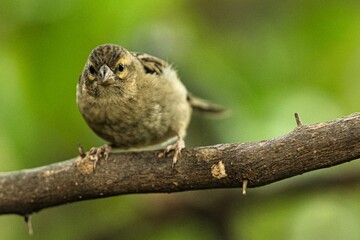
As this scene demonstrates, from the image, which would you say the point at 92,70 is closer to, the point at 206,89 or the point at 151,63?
the point at 151,63

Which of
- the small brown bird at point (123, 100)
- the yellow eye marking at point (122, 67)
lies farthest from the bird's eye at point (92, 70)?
the yellow eye marking at point (122, 67)

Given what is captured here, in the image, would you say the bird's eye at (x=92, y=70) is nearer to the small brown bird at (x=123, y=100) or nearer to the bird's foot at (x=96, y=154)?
the small brown bird at (x=123, y=100)

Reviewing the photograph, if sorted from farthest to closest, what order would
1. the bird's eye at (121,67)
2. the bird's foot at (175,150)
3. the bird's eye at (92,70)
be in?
the bird's eye at (121,67) < the bird's eye at (92,70) < the bird's foot at (175,150)

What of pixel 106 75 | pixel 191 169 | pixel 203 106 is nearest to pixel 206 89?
pixel 203 106

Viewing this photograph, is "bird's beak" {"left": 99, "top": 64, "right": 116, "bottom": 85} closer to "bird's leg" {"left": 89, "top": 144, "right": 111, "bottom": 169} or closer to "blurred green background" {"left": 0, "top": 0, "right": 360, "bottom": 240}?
"blurred green background" {"left": 0, "top": 0, "right": 360, "bottom": 240}

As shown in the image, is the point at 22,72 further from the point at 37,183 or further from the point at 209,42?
the point at 209,42

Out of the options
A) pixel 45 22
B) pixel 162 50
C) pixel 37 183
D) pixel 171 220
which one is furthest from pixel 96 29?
pixel 171 220
